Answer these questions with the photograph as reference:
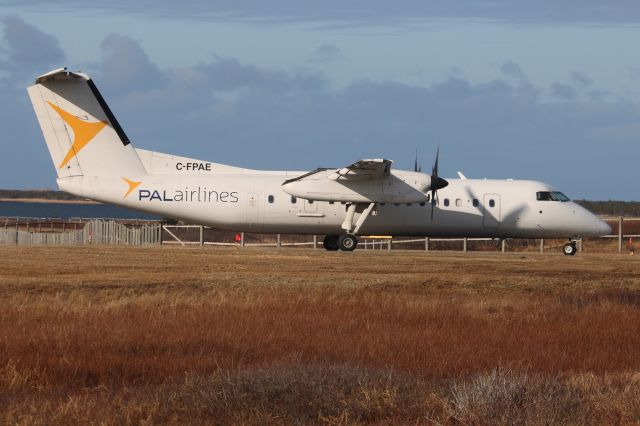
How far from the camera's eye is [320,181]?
37344 millimetres

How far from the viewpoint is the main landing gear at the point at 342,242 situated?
39.6 meters

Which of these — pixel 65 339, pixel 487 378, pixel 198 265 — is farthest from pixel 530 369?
pixel 198 265

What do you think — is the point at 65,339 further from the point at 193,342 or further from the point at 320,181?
the point at 320,181

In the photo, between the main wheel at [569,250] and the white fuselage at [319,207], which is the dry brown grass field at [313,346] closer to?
the white fuselage at [319,207]

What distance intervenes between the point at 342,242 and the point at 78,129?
11069 millimetres

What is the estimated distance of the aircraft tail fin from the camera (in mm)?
36062

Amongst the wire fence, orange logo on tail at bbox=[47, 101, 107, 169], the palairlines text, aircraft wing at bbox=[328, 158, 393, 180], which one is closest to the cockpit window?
the wire fence

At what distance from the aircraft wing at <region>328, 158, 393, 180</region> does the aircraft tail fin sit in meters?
7.56

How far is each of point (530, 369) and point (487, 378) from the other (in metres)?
3.07

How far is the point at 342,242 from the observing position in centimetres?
3975

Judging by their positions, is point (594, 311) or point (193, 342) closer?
point (193, 342)

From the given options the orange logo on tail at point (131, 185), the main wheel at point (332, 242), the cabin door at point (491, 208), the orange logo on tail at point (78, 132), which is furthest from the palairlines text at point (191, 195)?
the cabin door at point (491, 208)

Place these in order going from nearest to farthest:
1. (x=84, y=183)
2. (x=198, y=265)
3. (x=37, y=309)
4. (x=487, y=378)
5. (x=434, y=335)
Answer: (x=487, y=378)
(x=434, y=335)
(x=37, y=309)
(x=198, y=265)
(x=84, y=183)

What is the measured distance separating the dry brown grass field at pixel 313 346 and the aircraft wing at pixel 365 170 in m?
9.10
